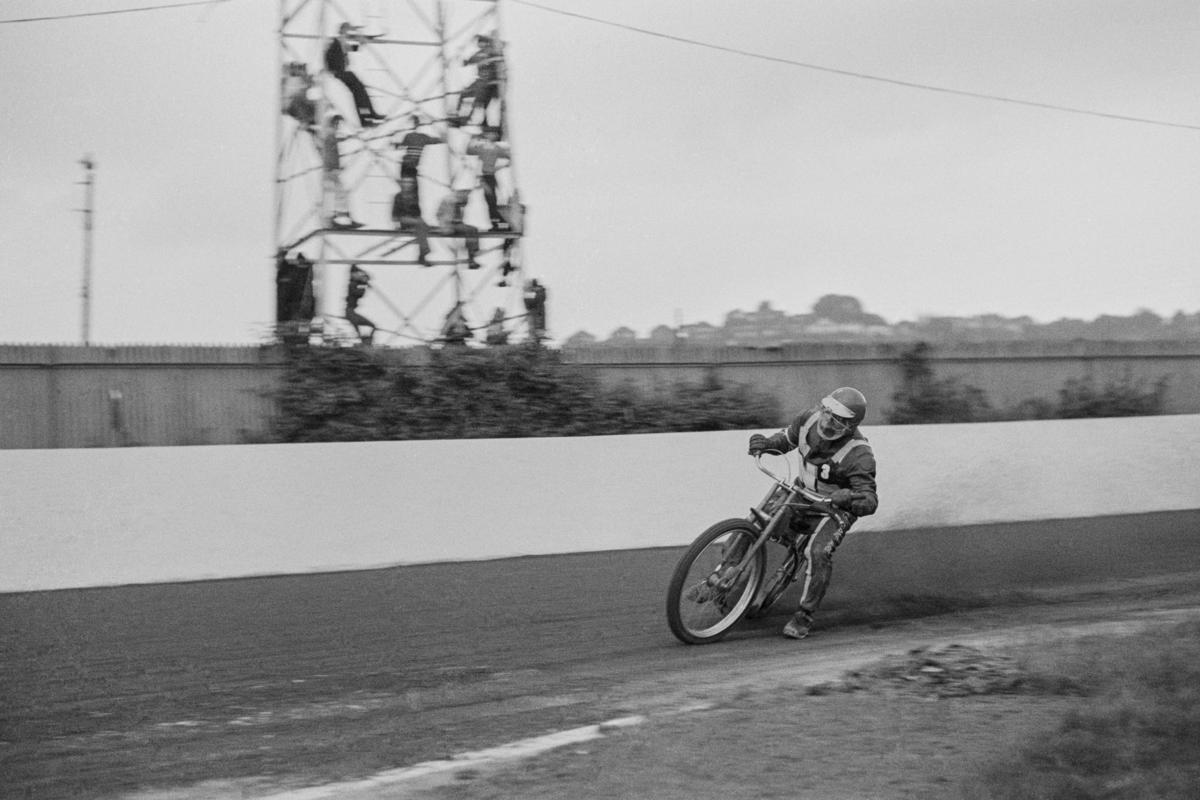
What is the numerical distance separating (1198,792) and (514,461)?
412 inches

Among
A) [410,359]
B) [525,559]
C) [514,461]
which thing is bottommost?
[525,559]

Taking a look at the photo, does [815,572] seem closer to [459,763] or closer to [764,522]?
[764,522]

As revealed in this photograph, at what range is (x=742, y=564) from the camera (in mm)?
8930

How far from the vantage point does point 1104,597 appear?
1072 cm

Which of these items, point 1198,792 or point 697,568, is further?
point 697,568

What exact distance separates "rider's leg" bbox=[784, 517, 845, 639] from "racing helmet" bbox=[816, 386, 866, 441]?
0.63 meters

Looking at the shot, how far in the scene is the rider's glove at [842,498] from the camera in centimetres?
900

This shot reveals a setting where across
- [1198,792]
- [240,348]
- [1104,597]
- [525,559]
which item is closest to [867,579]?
[1104,597]

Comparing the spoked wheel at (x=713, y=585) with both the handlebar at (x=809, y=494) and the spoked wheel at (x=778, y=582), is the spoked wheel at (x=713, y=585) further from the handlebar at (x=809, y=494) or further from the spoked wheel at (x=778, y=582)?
the handlebar at (x=809, y=494)

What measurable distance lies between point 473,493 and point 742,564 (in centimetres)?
555

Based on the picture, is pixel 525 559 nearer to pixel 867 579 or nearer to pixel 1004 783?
pixel 867 579

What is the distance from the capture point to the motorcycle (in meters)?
8.61

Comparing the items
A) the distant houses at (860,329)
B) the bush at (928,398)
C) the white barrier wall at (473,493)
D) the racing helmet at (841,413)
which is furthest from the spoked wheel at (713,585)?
the bush at (928,398)

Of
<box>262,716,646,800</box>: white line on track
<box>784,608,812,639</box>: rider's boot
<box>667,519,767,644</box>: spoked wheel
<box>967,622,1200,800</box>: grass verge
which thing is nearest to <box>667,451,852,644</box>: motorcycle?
<box>667,519,767,644</box>: spoked wheel
